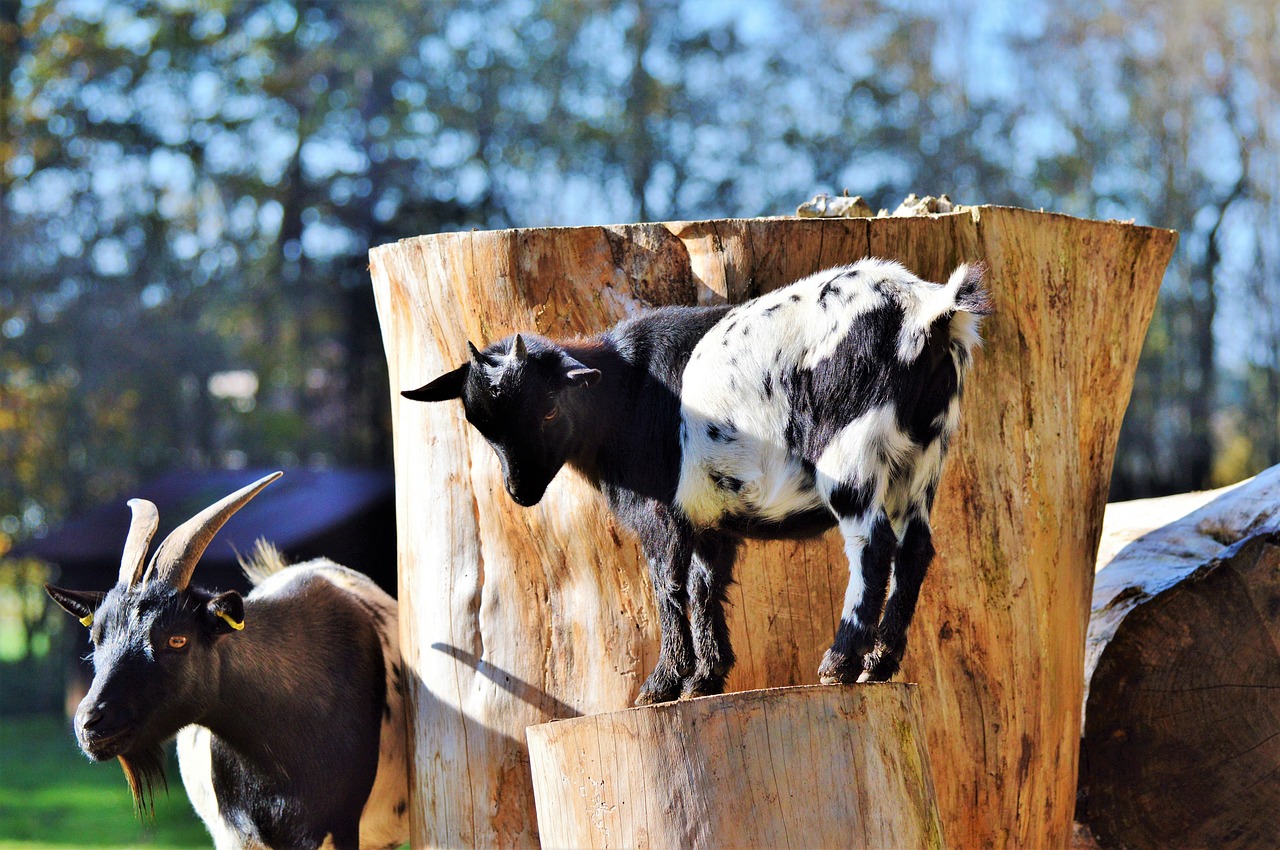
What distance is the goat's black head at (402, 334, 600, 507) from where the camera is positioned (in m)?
3.20

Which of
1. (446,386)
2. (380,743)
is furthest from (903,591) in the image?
(380,743)

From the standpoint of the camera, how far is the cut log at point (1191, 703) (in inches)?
179

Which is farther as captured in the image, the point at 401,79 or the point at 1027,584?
the point at 401,79

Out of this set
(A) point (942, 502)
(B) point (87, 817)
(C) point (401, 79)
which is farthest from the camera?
(C) point (401, 79)

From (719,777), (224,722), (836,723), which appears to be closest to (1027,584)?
(836,723)

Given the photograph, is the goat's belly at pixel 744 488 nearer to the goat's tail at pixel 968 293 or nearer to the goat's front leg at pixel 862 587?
the goat's front leg at pixel 862 587

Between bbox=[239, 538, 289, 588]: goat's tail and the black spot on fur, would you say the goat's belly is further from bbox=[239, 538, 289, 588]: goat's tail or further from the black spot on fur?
bbox=[239, 538, 289, 588]: goat's tail

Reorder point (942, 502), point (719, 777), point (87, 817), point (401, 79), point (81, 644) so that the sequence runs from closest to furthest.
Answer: point (719, 777), point (942, 502), point (87, 817), point (81, 644), point (401, 79)

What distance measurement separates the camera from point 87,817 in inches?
473

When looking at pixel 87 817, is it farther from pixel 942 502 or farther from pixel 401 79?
pixel 942 502

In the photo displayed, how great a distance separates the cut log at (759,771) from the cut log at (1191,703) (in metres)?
1.96

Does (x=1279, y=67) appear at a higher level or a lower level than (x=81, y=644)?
higher

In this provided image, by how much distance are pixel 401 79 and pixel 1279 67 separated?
11.7 metres

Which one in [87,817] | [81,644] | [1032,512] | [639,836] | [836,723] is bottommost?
[87,817]
